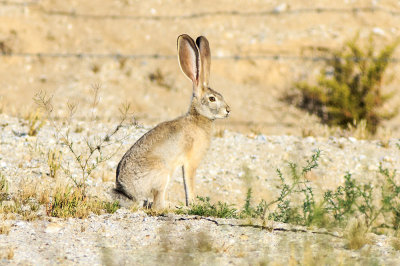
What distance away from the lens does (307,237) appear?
4.38 metres

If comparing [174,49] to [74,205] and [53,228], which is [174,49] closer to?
[74,205]

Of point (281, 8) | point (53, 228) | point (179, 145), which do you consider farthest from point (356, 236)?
point (281, 8)

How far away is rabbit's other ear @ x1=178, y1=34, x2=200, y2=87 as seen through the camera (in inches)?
223

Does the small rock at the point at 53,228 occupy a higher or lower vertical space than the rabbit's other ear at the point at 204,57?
lower

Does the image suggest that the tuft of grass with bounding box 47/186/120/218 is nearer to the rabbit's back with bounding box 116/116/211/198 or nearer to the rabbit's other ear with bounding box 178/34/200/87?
the rabbit's back with bounding box 116/116/211/198

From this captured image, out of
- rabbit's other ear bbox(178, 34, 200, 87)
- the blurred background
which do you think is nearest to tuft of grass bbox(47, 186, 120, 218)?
rabbit's other ear bbox(178, 34, 200, 87)

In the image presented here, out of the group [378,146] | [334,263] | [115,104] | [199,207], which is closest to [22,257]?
[199,207]

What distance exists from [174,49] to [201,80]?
776 cm

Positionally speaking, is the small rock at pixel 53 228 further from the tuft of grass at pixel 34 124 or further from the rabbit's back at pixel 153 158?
the tuft of grass at pixel 34 124

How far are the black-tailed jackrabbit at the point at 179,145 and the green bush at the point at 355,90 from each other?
661cm

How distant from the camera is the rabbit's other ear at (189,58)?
567 centimetres

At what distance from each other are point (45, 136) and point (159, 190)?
3205 mm

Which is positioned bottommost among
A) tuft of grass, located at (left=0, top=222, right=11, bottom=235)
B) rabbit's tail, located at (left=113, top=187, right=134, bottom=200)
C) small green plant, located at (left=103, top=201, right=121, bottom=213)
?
tuft of grass, located at (left=0, top=222, right=11, bottom=235)

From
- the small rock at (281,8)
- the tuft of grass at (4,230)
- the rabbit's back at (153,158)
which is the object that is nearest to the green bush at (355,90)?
the small rock at (281,8)
